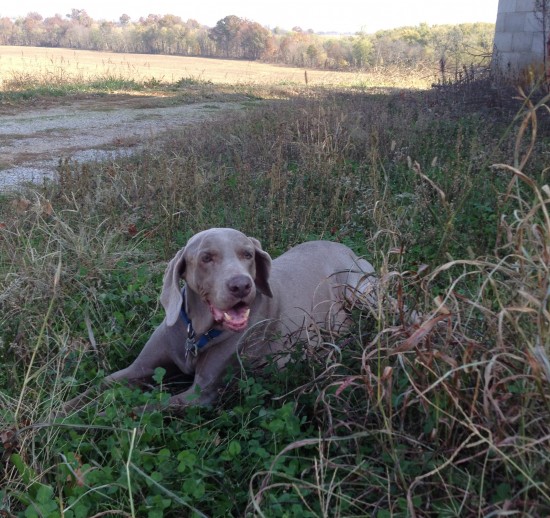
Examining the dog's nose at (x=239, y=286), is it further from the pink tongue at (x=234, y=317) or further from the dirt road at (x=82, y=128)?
the dirt road at (x=82, y=128)

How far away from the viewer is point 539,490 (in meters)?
1.96

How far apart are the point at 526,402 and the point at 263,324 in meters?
1.69

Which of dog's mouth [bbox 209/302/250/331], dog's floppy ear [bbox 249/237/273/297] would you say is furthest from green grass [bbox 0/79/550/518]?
dog's floppy ear [bbox 249/237/273/297]

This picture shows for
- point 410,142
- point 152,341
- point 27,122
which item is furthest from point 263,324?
point 27,122

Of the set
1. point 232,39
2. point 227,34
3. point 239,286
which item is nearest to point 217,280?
point 239,286

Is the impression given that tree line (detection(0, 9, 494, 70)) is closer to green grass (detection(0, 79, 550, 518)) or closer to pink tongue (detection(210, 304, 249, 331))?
green grass (detection(0, 79, 550, 518))

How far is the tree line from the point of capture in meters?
37.9

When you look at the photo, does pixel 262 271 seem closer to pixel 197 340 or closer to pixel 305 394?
pixel 197 340

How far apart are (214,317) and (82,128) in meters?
9.94

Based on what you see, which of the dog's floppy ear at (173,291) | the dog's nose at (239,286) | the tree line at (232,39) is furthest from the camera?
the tree line at (232,39)

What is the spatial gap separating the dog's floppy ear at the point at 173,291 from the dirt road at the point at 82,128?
3.49 meters

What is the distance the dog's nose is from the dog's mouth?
2.5 inches

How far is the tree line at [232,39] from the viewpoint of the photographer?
37875 millimetres

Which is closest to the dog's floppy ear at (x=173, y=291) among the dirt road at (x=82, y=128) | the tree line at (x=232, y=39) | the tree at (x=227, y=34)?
the dirt road at (x=82, y=128)
